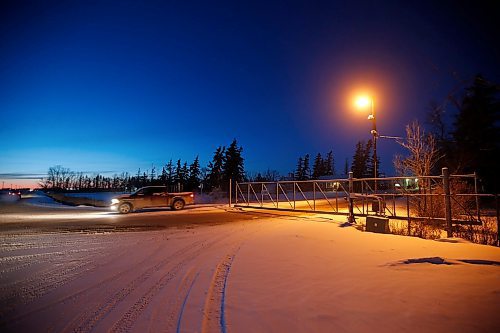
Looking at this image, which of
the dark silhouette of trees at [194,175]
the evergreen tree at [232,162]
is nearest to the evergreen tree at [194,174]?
the dark silhouette of trees at [194,175]

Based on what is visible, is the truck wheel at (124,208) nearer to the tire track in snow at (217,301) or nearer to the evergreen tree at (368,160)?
the tire track in snow at (217,301)

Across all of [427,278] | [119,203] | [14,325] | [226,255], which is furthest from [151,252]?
[119,203]

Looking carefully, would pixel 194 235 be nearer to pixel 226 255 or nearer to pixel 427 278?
pixel 226 255

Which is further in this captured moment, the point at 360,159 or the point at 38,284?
the point at 360,159

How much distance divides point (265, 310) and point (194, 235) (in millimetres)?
6748

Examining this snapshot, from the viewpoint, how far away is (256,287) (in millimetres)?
4707

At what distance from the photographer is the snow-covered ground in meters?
3.52

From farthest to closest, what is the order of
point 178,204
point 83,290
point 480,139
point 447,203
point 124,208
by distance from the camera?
point 480,139
point 178,204
point 124,208
point 447,203
point 83,290

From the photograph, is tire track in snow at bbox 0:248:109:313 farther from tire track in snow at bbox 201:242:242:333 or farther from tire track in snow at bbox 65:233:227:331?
tire track in snow at bbox 201:242:242:333

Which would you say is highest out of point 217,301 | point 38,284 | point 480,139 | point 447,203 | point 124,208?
point 480,139

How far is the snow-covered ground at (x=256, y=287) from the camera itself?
3.52 m

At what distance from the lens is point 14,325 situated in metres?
3.70

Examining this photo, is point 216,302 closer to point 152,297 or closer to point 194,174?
point 152,297

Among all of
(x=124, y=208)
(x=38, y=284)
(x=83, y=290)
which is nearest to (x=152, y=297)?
(x=83, y=290)
